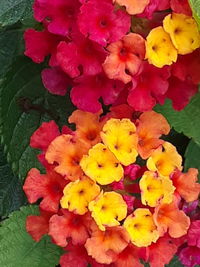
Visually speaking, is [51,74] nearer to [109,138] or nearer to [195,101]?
[109,138]

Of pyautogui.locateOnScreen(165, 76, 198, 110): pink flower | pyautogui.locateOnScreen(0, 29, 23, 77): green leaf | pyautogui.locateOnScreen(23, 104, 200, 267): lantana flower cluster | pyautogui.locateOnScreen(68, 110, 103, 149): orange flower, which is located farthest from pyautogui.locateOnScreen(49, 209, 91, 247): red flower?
pyautogui.locateOnScreen(0, 29, 23, 77): green leaf

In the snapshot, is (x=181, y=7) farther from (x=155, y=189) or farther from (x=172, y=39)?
(x=155, y=189)

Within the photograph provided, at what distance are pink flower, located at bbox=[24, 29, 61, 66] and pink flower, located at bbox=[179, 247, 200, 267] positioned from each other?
1.06 ft

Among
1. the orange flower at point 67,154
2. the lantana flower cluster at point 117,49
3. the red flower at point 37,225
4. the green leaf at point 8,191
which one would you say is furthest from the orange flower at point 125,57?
the green leaf at point 8,191

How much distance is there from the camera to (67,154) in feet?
3.93

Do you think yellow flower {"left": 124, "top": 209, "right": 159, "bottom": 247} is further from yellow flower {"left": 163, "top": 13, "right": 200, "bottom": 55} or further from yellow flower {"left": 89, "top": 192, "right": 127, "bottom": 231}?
yellow flower {"left": 163, "top": 13, "right": 200, "bottom": 55}

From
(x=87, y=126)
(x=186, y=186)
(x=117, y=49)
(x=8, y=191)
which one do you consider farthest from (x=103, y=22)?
(x=8, y=191)

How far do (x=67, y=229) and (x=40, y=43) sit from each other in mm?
248

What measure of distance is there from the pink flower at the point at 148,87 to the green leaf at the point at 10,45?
26cm

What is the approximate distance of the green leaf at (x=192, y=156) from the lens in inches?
55.1

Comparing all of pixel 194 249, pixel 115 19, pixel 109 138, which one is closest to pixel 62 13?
pixel 115 19

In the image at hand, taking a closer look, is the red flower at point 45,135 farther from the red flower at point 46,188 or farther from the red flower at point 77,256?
the red flower at point 77,256

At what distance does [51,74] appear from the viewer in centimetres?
124

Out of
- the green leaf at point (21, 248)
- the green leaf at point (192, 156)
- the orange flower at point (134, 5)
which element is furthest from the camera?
the green leaf at point (192, 156)
